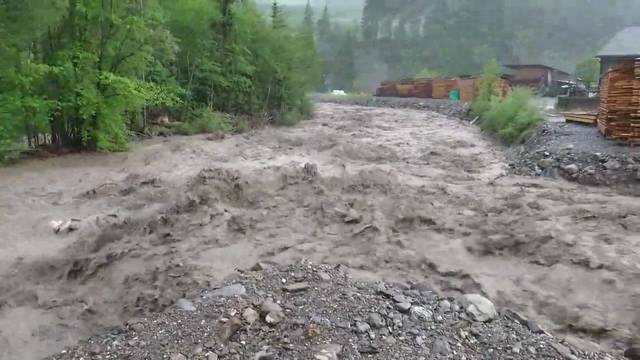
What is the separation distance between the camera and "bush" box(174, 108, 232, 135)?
16.9 meters

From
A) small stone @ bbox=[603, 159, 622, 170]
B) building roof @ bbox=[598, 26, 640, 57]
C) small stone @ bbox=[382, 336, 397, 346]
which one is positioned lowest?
small stone @ bbox=[382, 336, 397, 346]

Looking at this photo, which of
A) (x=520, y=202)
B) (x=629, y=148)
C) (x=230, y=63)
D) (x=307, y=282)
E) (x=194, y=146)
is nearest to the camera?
(x=307, y=282)

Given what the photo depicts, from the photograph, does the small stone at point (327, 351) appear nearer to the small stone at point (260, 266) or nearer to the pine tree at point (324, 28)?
the small stone at point (260, 266)

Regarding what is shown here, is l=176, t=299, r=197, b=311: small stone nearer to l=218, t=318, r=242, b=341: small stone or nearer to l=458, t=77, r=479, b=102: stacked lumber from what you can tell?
l=218, t=318, r=242, b=341: small stone

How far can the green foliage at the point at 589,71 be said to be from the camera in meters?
30.0

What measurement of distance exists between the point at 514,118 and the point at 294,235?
1171cm

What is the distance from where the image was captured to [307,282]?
4.86 m

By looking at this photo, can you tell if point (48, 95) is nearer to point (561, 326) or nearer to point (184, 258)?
point (184, 258)

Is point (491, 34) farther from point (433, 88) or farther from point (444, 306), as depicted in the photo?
point (444, 306)

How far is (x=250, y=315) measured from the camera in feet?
13.7

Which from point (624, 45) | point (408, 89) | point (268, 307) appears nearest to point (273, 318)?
point (268, 307)

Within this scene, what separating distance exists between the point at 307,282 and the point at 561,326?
2.24 metres

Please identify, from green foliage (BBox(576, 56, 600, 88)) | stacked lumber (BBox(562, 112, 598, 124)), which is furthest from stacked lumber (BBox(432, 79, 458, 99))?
stacked lumber (BBox(562, 112, 598, 124))

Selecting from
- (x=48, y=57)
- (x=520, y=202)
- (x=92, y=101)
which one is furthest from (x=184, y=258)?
(x=48, y=57)
